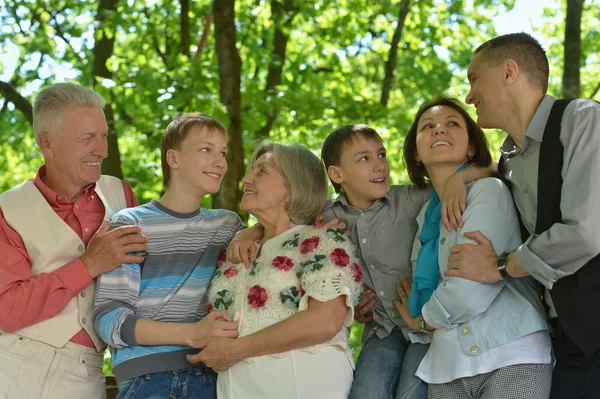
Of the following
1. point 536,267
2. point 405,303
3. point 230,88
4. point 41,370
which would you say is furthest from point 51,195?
point 230,88

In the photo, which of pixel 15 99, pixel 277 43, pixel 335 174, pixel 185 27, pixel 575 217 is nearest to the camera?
pixel 575 217

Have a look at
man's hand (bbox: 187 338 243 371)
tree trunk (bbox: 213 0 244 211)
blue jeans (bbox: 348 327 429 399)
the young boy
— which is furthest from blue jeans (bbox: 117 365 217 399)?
tree trunk (bbox: 213 0 244 211)

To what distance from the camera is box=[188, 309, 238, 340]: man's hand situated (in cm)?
319

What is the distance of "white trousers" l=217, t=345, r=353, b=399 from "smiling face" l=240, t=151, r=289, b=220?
2.27 feet

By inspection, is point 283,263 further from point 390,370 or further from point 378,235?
point 390,370

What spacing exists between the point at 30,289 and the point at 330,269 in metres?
1.33

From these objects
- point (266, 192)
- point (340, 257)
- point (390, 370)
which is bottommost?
point (390, 370)

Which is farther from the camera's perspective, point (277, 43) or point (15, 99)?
point (277, 43)

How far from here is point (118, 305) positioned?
10.7ft

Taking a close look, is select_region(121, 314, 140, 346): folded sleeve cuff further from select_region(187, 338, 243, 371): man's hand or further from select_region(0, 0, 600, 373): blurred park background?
select_region(0, 0, 600, 373): blurred park background

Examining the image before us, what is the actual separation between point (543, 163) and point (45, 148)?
2317 mm

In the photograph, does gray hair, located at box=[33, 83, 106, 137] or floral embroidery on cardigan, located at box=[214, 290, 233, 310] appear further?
gray hair, located at box=[33, 83, 106, 137]

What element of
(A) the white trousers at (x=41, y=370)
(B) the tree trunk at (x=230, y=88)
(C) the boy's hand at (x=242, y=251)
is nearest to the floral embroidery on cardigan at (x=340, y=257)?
(C) the boy's hand at (x=242, y=251)

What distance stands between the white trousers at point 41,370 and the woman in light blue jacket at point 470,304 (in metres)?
1.48
